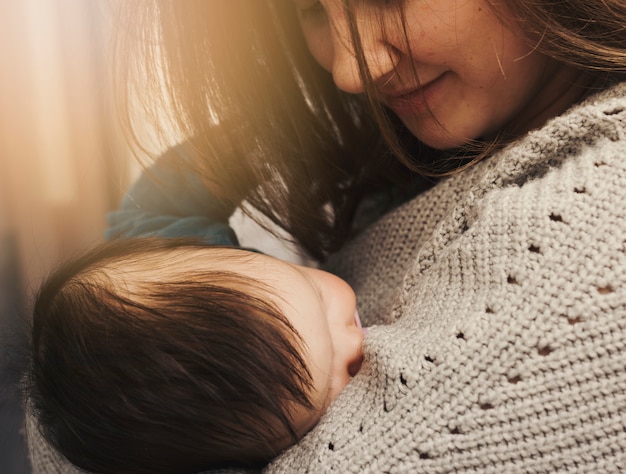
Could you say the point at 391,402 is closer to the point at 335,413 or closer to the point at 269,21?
the point at 335,413

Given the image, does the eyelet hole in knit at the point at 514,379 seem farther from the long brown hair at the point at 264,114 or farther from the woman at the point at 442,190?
the long brown hair at the point at 264,114

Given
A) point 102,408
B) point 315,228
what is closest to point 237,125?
point 315,228

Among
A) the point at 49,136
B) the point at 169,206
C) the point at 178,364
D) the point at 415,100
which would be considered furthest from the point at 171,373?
the point at 49,136

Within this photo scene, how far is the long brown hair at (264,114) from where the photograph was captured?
856mm

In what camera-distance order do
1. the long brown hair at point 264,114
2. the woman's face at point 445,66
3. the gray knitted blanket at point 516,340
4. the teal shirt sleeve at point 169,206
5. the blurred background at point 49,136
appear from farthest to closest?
the blurred background at point 49,136 < the teal shirt sleeve at point 169,206 < the long brown hair at point 264,114 < the woman's face at point 445,66 < the gray knitted blanket at point 516,340

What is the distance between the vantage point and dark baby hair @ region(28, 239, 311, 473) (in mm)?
609

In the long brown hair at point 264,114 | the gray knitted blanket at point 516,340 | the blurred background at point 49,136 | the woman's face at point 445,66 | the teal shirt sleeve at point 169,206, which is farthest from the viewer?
the blurred background at point 49,136

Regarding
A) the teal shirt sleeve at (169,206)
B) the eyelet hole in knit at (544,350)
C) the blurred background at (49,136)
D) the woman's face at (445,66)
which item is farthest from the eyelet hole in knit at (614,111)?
the blurred background at (49,136)

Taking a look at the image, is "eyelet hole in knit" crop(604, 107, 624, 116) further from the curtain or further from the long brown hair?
the curtain

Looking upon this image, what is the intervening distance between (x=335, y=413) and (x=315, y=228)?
38 centimetres

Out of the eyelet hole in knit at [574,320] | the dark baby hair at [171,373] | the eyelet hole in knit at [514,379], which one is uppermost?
the dark baby hair at [171,373]

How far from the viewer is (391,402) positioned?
591 millimetres

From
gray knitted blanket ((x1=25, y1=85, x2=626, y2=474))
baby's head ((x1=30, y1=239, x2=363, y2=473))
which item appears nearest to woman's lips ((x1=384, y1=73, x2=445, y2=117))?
gray knitted blanket ((x1=25, y1=85, x2=626, y2=474))

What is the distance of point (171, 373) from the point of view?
607 millimetres
